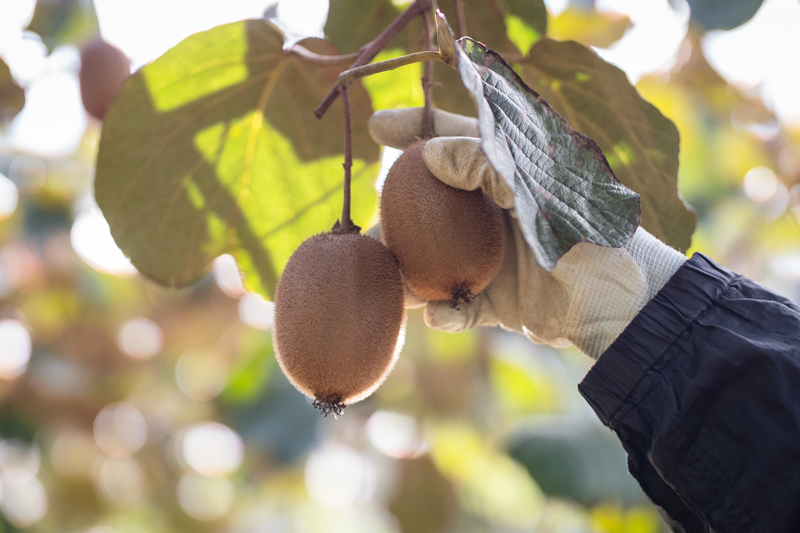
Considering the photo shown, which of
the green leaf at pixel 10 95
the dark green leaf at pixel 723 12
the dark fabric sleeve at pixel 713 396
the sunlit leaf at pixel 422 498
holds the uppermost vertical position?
the dark green leaf at pixel 723 12

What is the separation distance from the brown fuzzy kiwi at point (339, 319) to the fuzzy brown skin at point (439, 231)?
5cm

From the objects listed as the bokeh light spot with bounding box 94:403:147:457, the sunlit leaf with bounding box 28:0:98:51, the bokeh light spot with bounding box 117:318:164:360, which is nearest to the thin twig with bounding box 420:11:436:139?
the sunlit leaf with bounding box 28:0:98:51

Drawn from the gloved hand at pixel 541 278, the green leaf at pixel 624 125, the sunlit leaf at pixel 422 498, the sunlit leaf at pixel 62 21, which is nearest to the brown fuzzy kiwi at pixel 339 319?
the gloved hand at pixel 541 278

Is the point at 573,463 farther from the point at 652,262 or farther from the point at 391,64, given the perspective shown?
the point at 391,64

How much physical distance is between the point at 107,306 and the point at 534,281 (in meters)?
3.54

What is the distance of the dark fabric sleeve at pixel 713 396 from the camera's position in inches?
31.3

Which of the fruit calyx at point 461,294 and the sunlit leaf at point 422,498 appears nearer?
the fruit calyx at point 461,294

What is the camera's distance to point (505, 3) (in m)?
1.36

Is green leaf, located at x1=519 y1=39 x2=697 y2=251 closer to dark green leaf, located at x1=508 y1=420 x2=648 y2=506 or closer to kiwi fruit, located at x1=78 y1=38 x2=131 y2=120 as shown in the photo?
dark green leaf, located at x1=508 y1=420 x2=648 y2=506

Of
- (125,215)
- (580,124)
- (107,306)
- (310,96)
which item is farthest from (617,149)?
(107,306)

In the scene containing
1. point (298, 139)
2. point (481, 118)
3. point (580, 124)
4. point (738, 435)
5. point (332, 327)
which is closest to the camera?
point (481, 118)

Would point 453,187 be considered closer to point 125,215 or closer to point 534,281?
point 534,281

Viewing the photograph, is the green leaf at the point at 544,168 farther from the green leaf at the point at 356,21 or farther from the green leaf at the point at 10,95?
the green leaf at the point at 10,95

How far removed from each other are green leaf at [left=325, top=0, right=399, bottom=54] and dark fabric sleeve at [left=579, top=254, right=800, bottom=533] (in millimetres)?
924
